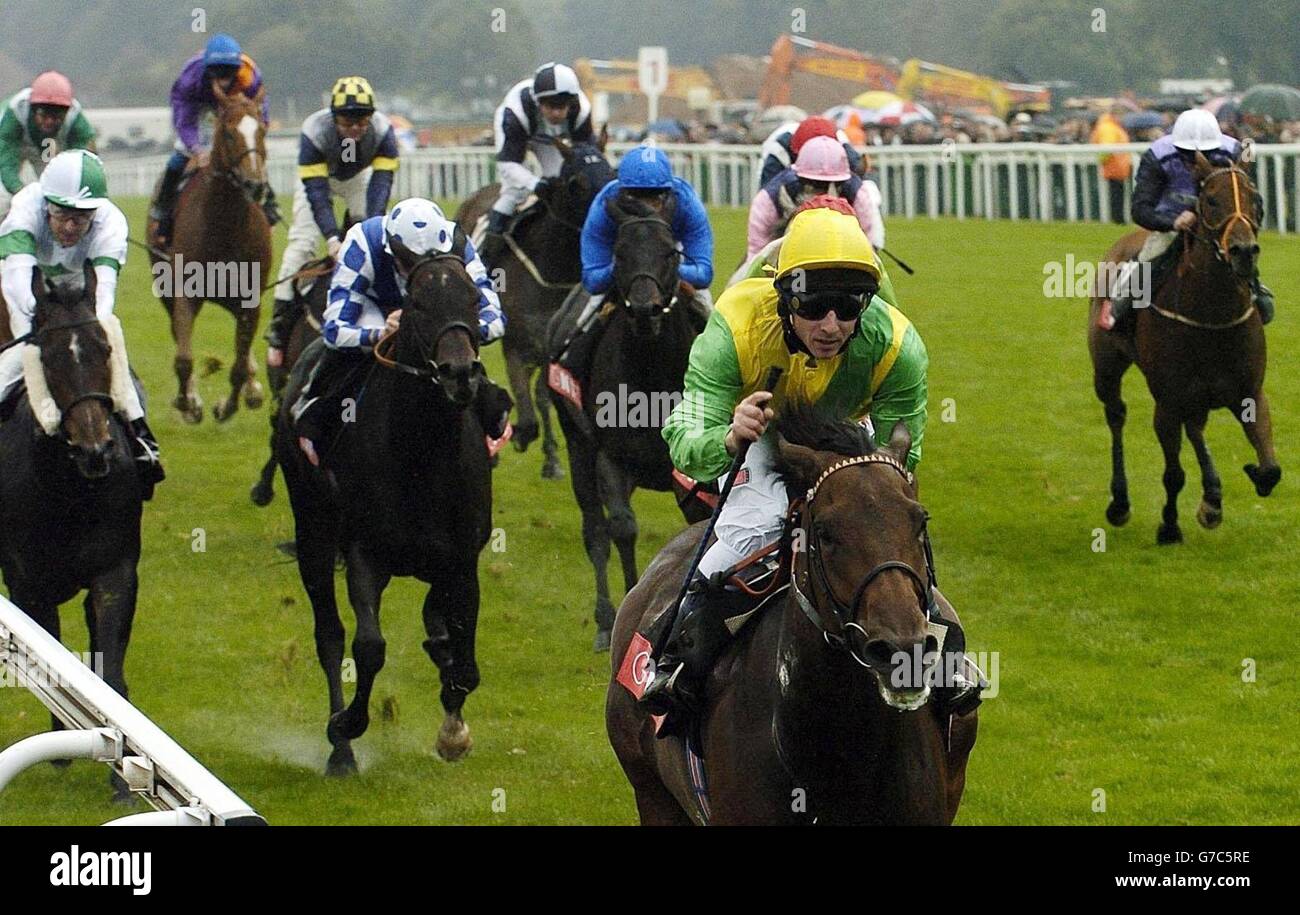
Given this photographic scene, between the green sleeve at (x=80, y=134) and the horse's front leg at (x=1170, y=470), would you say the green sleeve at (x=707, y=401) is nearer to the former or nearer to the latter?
the horse's front leg at (x=1170, y=470)

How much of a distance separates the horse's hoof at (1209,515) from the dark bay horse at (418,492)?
448 centimetres

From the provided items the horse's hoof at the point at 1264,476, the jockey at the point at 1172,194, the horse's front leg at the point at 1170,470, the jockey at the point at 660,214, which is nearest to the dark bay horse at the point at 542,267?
the jockey at the point at 660,214

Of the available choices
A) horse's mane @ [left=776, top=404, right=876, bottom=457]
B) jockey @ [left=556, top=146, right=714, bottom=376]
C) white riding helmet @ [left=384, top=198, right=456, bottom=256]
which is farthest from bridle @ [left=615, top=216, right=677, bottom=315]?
horse's mane @ [left=776, top=404, right=876, bottom=457]

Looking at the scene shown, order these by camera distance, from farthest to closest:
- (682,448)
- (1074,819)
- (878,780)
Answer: (1074,819) → (682,448) → (878,780)

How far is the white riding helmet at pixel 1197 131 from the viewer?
10477 millimetres

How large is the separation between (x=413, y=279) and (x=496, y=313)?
66cm

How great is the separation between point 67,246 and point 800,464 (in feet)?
15.6

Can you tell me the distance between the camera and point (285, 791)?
7.77m

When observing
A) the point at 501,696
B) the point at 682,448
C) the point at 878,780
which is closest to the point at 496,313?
the point at 501,696

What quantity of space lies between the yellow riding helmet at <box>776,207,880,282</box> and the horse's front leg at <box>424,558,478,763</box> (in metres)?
3.25

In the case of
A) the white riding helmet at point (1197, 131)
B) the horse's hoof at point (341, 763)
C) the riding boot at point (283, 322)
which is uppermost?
the white riding helmet at point (1197, 131)

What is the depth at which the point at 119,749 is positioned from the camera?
400cm

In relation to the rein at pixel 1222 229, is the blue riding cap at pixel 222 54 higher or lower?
higher
